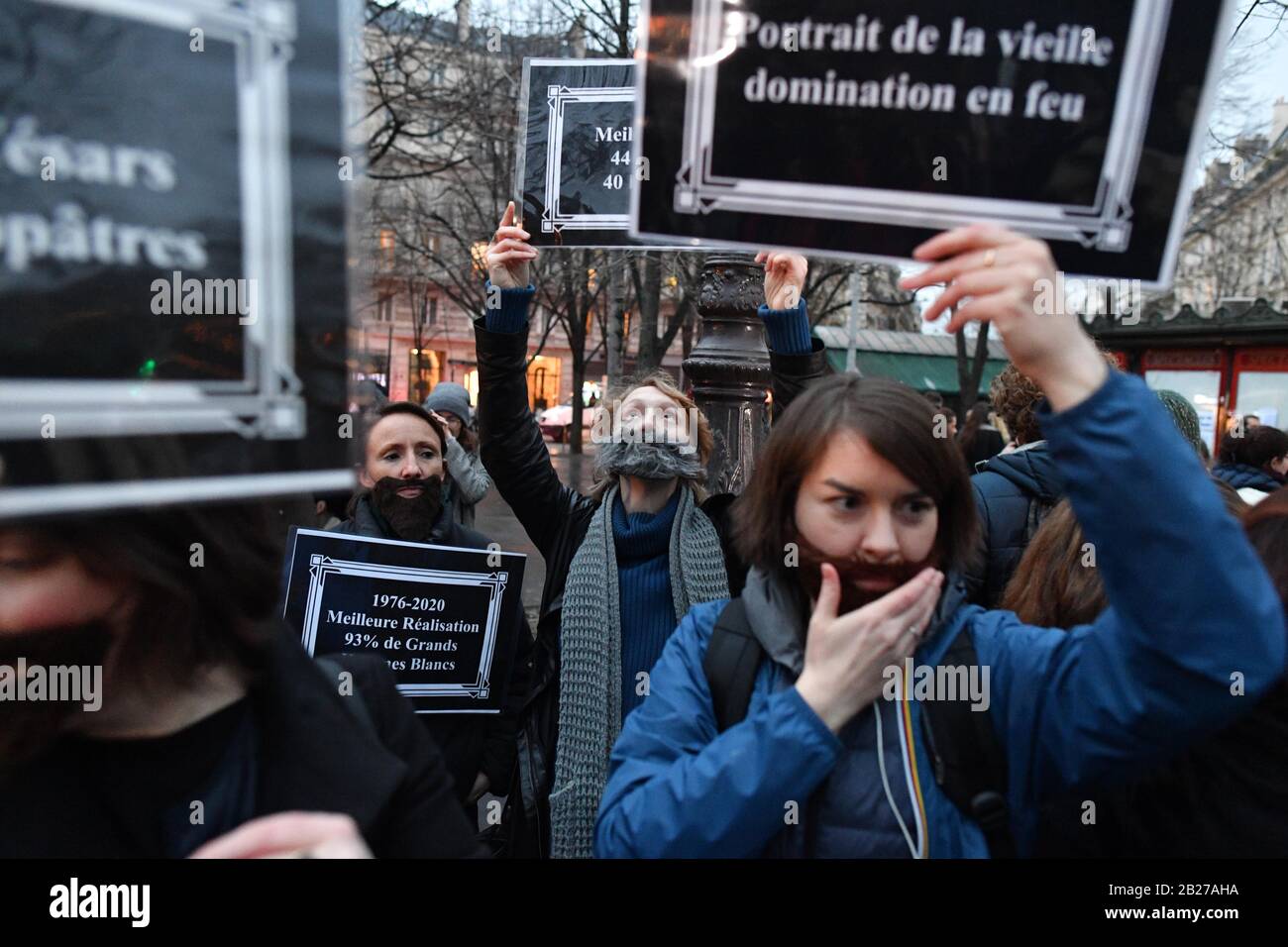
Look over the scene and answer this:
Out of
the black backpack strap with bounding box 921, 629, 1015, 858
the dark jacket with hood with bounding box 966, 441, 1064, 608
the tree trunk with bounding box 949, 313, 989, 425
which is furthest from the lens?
the tree trunk with bounding box 949, 313, 989, 425

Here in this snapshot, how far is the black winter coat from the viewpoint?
3.01 meters

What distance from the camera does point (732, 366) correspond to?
4938mm

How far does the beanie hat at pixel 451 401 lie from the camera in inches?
238

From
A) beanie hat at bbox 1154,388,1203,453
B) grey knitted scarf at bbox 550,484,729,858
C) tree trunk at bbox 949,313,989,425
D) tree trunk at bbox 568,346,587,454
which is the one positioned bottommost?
tree trunk at bbox 568,346,587,454

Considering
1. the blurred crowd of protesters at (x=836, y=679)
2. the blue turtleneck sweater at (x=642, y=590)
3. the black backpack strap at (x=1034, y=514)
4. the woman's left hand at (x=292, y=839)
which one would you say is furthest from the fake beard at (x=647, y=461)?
the woman's left hand at (x=292, y=839)

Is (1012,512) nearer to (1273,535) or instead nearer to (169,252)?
(1273,535)

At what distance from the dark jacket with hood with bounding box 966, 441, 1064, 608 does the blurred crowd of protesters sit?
93 cm

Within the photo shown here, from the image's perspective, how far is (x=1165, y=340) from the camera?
42.1 feet

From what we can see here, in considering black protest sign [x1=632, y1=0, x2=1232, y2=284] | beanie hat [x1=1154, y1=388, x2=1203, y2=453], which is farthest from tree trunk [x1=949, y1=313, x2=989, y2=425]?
black protest sign [x1=632, y1=0, x2=1232, y2=284]

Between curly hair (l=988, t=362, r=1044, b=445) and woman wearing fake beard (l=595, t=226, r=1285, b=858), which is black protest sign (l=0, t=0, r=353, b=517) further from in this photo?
curly hair (l=988, t=362, r=1044, b=445)

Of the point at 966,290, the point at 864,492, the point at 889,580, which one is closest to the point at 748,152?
the point at 966,290

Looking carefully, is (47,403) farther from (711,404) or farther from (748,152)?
(711,404)
